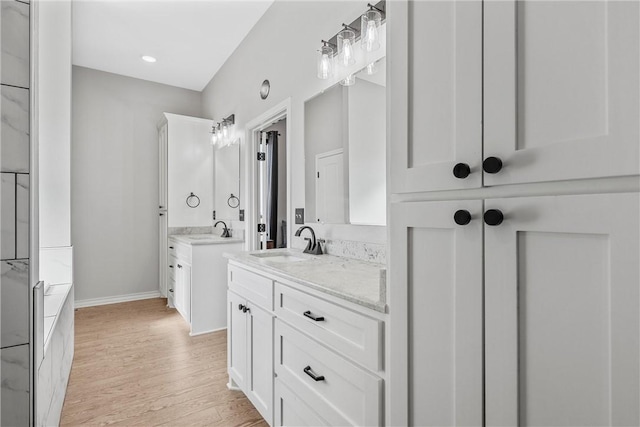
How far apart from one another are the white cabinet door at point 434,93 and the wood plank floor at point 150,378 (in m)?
1.72

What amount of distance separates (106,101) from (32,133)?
12.6 ft

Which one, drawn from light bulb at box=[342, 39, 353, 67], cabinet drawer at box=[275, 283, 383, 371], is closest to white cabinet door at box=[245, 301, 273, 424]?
cabinet drawer at box=[275, 283, 383, 371]

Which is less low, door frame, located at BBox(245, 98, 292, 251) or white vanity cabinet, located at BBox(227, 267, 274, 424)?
door frame, located at BBox(245, 98, 292, 251)

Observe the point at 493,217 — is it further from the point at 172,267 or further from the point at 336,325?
A: the point at 172,267

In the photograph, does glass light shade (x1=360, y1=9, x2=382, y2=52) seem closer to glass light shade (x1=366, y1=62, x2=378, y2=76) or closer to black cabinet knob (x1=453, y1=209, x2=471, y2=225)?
glass light shade (x1=366, y1=62, x2=378, y2=76)

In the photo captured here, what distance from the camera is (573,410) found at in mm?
594

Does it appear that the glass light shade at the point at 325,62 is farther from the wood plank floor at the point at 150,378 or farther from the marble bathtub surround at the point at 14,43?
the wood plank floor at the point at 150,378

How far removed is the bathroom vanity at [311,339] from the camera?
1.03 meters

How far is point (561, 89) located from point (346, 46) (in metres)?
1.42

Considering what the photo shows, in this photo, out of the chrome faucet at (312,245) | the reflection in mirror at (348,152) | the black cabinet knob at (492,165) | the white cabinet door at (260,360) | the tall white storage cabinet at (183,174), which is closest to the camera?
the black cabinet knob at (492,165)

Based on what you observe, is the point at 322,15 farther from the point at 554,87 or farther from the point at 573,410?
the point at 573,410

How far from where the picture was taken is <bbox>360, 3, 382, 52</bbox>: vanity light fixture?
165 cm

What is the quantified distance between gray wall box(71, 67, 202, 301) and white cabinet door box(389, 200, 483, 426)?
4.27m

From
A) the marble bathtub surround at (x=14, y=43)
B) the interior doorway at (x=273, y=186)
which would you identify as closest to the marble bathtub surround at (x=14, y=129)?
the marble bathtub surround at (x=14, y=43)
